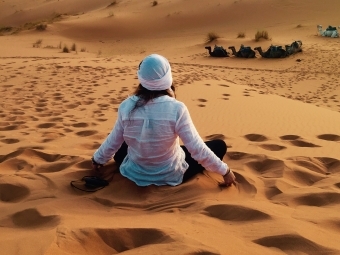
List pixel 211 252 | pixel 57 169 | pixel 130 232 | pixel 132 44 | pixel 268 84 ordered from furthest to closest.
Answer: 1. pixel 132 44
2. pixel 268 84
3. pixel 57 169
4. pixel 130 232
5. pixel 211 252

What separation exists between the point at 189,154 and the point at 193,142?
48 cm

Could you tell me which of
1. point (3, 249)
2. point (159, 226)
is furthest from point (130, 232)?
point (3, 249)

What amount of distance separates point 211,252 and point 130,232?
1.80ft

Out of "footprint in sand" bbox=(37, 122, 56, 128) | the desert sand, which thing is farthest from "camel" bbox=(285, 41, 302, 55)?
"footprint in sand" bbox=(37, 122, 56, 128)

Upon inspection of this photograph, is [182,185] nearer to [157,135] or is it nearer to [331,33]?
[157,135]

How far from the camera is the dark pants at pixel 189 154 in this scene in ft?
12.7

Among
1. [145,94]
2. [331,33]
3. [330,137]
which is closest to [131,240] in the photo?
[145,94]

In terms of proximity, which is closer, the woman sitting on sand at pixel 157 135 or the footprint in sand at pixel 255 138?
the woman sitting on sand at pixel 157 135

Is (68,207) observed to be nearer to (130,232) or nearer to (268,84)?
(130,232)

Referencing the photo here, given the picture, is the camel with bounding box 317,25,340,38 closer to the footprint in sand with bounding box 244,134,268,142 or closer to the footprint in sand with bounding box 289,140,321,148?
the footprint in sand with bounding box 244,134,268,142

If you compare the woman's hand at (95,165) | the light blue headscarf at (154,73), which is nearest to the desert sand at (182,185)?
the woman's hand at (95,165)

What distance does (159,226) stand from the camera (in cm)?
286

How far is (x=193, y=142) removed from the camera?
11.3ft

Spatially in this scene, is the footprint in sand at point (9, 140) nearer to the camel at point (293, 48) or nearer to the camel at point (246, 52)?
the camel at point (246, 52)
